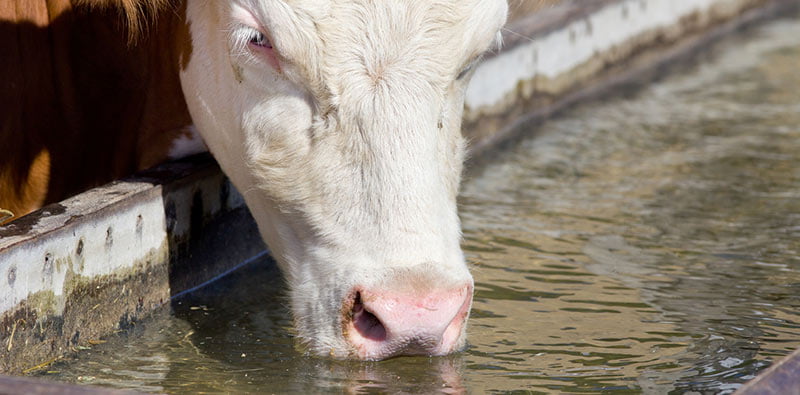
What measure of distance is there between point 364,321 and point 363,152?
0.40 metres

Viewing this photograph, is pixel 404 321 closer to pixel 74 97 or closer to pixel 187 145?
pixel 187 145

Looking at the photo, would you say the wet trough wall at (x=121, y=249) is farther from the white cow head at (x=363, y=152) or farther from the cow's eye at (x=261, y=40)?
the cow's eye at (x=261, y=40)

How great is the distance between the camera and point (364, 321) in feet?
9.52

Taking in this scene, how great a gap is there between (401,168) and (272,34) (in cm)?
46

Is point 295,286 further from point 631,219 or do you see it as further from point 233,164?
point 631,219

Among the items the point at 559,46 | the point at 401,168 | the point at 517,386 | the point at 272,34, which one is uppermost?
the point at 559,46

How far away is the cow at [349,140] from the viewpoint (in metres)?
2.87

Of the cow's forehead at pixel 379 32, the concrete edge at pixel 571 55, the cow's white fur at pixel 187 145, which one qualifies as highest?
the concrete edge at pixel 571 55

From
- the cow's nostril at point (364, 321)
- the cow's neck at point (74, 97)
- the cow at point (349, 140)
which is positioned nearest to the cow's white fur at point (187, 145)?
the cow's neck at point (74, 97)

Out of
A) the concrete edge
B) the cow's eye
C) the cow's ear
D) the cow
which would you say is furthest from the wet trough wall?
the cow's eye

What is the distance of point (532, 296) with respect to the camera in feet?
12.7

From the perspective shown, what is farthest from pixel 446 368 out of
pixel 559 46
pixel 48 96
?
pixel 559 46

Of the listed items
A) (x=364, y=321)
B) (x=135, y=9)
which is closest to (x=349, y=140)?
(x=364, y=321)

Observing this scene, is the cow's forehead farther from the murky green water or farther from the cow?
the murky green water
